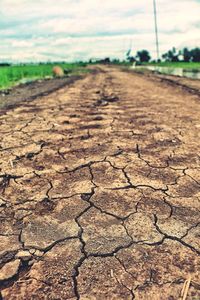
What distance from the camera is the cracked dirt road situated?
1483mm

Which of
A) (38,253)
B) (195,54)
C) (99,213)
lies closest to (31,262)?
(38,253)

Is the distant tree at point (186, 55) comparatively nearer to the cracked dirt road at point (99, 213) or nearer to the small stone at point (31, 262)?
the cracked dirt road at point (99, 213)

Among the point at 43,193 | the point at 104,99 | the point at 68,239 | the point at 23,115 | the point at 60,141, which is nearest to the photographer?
the point at 68,239

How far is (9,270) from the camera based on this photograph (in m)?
1.57

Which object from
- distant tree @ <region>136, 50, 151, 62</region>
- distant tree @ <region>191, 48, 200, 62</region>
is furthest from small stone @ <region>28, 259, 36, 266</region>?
distant tree @ <region>136, 50, 151, 62</region>

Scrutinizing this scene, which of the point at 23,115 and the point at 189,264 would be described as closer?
the point at 189,264

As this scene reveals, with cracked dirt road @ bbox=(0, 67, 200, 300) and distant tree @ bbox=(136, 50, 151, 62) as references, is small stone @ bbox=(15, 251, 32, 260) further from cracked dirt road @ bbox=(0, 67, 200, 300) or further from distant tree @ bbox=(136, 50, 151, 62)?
distant tree @ bbox=(136, 50, 151, 62)

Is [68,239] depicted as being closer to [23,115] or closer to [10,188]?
[10,188]

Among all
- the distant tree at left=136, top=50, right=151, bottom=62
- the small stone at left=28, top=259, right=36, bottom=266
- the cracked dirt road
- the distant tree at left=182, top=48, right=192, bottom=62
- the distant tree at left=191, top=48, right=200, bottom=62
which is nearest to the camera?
the cracked dirt road

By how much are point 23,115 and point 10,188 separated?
3265 mm

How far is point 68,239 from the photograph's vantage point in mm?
1814

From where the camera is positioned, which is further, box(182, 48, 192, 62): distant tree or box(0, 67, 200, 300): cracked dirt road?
box(182, 48, 192, 62): distant tree

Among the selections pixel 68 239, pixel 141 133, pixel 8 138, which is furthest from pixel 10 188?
pixel 141 133

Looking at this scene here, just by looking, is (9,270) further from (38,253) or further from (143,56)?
(143,56)
